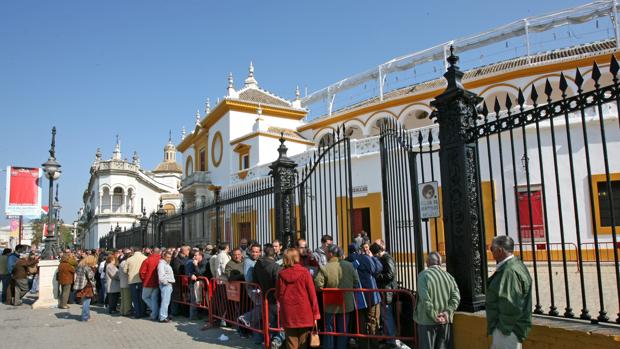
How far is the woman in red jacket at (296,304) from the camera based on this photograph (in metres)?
5.51

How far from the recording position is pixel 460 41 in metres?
24.4

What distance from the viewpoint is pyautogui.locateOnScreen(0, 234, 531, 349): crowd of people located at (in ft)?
12.6

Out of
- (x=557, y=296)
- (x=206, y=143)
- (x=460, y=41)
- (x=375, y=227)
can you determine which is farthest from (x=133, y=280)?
(x=206, y=143)

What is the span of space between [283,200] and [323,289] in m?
3.39

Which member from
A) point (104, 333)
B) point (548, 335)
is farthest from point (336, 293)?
point (104, 333)

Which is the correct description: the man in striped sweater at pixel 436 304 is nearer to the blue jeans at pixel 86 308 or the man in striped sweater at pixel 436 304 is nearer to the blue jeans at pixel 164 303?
the blue jeans at pixel 164 303

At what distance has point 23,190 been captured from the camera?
1577 centimetres

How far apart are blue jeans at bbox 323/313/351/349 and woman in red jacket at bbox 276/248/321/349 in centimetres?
69

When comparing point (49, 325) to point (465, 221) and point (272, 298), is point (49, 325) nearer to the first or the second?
point (272, 298)

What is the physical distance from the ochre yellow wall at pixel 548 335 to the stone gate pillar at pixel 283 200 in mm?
4686

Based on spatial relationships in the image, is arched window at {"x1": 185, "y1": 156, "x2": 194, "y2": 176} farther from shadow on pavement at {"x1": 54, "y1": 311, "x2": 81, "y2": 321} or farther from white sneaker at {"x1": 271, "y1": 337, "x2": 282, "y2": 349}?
white sneaker at {"x1": 271, "y1": 337, "x2": 282, "y2": 349}

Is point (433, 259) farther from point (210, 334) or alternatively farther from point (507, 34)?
point (507, 34)

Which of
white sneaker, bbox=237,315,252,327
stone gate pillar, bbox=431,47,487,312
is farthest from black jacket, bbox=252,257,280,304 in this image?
stone gate pillar, bbox=431,47,487,312

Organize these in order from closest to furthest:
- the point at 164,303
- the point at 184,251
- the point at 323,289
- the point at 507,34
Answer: the point at 323,289 → the point at 164,303 → the point at 184,251 → the point at 507,34
